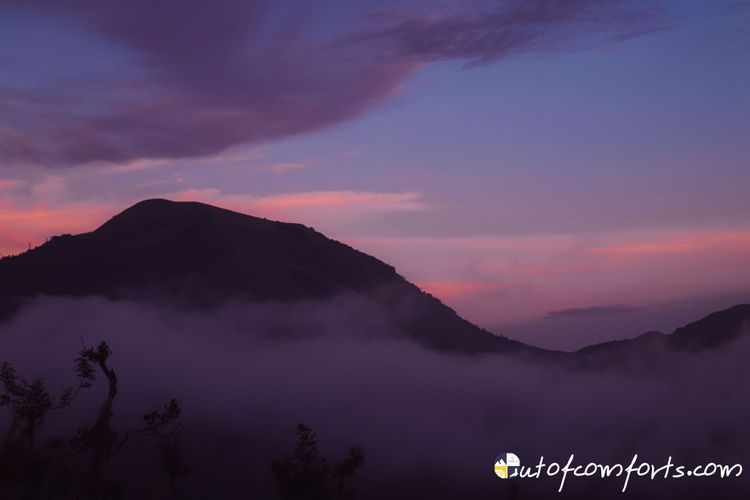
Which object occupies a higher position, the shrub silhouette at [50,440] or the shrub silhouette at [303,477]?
the shrub silhouette at [50,440]

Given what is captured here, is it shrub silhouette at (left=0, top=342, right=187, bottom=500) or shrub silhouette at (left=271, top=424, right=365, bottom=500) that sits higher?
shrub silhouette at (left=0, top=342, right=187, bottom=500)

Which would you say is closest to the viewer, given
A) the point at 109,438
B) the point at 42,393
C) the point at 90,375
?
the point at 90,375

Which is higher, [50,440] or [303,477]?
[50,440]

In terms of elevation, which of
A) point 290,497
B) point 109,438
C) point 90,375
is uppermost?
point 90,375

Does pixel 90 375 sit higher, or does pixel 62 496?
pixel 90 375

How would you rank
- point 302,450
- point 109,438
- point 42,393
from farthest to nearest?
point 302,450 < point 109,438 < point 42,393

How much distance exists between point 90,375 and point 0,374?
2390cm

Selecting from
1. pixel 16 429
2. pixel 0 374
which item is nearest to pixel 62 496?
pixel 0 374

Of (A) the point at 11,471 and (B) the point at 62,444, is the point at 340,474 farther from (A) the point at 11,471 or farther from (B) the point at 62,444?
(A) the point at 11,471

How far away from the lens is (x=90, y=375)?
53.1 meters

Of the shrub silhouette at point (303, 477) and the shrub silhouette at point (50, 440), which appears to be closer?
the shrub silhouette at point (50, 440)

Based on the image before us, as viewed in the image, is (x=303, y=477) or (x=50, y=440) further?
(x=303, y=477)

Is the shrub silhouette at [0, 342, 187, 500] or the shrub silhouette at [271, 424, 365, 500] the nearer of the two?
the shrub silhouette at [0, 342, 187, 500]

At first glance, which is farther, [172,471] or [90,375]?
[172,471]
